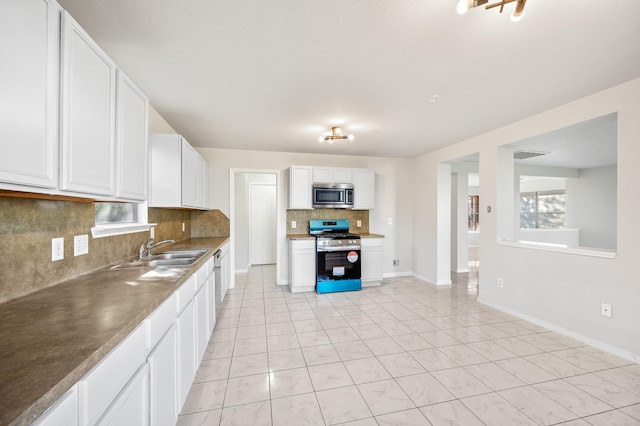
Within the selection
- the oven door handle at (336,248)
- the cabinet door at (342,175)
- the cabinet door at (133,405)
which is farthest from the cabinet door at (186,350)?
the cabinet door at (342,175)

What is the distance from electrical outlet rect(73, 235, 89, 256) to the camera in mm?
1635

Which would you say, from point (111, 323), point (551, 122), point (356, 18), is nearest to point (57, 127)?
point (111, 323)

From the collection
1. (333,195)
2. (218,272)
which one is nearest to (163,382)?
(218,272)

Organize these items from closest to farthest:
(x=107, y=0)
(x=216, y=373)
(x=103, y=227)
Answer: (x=107, y=0), (x=103, y=227), (x=216, y=373)

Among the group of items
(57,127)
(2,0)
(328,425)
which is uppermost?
(2,0)

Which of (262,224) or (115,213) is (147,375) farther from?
(262,224)

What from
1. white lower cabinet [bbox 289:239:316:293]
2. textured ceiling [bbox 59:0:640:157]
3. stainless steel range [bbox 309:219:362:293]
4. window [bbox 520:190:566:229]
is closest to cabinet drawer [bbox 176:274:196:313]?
textured ceiling [bbox 59:0:640:157]

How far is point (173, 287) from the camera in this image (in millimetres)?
1474

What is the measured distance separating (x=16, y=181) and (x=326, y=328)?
2.67 metres

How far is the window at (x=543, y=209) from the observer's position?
7410 mm

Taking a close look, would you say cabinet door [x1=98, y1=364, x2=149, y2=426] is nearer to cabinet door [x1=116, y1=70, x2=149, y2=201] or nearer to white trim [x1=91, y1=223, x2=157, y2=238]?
cabinet door [x1=116, y1=70, x2=149, y2=201]

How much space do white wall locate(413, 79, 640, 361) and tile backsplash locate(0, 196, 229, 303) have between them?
13.7ft

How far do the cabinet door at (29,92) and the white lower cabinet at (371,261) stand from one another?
12.8 feet

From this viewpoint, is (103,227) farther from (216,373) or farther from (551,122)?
(551,122)
